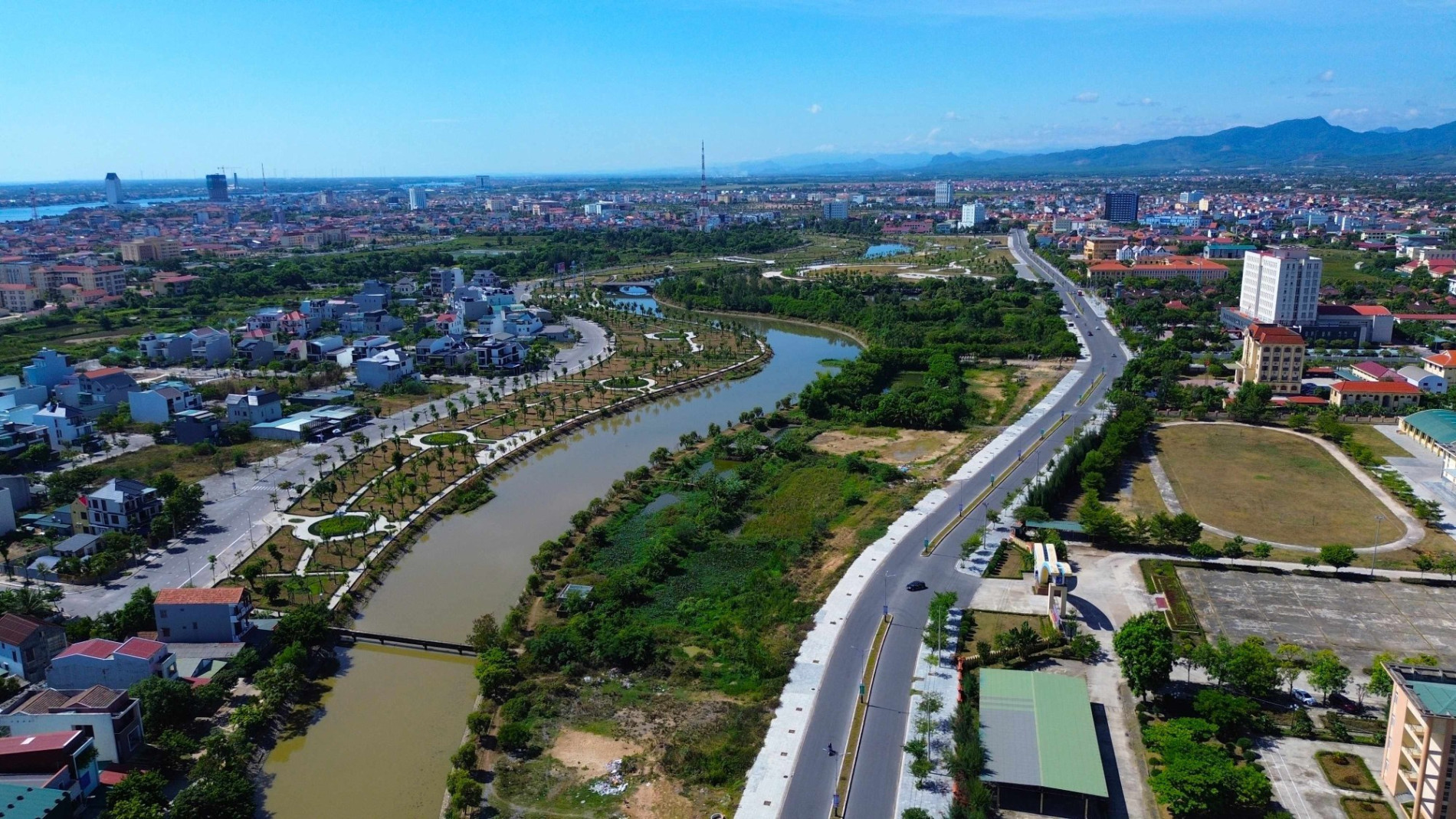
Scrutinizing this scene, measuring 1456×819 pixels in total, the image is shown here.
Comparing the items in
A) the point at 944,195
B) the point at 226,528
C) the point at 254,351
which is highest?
the point at 944,195

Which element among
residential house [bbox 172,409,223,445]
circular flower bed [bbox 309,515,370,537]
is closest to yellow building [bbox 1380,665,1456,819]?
circular flower bed [bbox 309,515,370,537]

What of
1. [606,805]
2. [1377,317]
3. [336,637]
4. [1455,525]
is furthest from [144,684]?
[1377,317]

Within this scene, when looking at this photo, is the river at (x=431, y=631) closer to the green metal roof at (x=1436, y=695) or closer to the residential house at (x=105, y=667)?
the residential house at (x=105, y=667)

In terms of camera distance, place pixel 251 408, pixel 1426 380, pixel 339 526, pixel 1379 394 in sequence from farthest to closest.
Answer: pixel 1426 380
pixel 1379 394
pixel 251 408
pixel 339 526

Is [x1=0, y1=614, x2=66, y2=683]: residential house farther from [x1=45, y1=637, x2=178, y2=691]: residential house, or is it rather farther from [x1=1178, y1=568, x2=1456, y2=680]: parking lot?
[x1=1178, y1=568, x2=1456, y2=680]: parking lot

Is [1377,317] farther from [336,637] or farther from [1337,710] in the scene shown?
[336,637]

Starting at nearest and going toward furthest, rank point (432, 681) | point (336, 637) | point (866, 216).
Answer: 1. point (432, 681)
2. point (336, 637)
3. point (866, 216)

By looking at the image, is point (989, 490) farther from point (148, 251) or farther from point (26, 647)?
point (148, 251)

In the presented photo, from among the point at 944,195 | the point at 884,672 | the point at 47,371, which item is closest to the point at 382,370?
the point at 47,371
